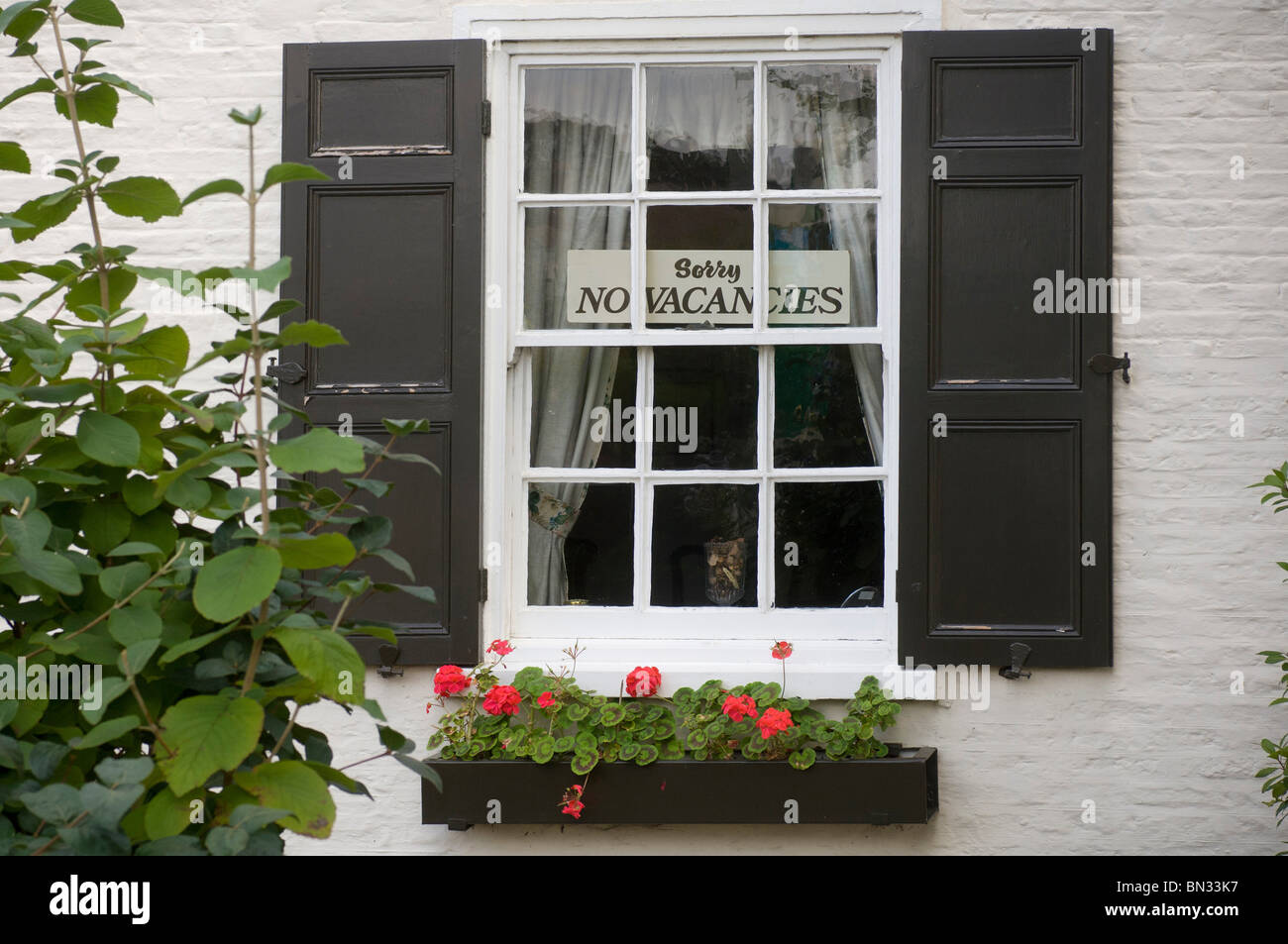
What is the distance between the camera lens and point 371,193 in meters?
3.78

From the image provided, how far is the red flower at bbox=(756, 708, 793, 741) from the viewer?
3432 mm

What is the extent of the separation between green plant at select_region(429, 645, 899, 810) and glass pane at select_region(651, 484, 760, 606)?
12.5 inches

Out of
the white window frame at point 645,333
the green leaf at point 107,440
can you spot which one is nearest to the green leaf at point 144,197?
the green leaf at point 107,440

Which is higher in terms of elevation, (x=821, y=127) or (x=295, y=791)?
(x=821, y=127)

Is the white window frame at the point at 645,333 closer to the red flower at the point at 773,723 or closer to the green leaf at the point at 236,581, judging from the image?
the red flower at the point at 773,723

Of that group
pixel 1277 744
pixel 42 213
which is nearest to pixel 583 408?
pixel 1277 744

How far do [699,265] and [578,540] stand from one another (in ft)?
3.02

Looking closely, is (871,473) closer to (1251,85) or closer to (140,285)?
(1251,85)

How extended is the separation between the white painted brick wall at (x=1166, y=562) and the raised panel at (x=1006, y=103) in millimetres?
146

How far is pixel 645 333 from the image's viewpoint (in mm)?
3828

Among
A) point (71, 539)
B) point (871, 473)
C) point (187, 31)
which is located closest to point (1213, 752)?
point (871, 473)

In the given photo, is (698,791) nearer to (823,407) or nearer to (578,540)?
(578,540)

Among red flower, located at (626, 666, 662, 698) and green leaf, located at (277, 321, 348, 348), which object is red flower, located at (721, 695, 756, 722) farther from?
green leaf, located at (277, 321, 348, 348)

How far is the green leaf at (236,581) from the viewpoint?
1.20 m
